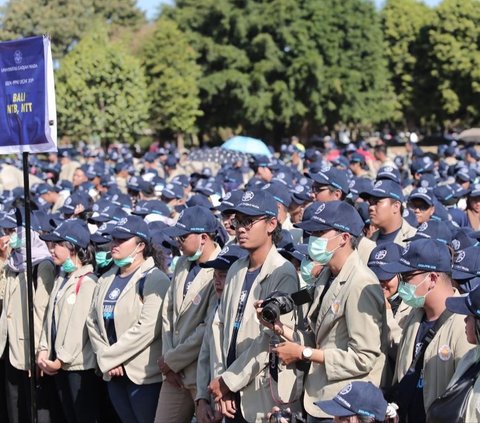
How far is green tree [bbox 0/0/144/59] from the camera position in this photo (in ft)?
223

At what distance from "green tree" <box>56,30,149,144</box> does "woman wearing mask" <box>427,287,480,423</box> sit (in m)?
35.3

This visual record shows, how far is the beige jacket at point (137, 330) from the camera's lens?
7.05 meters

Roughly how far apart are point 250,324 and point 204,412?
83 cm

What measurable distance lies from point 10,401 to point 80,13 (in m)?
68.2

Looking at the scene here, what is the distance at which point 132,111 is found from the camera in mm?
41000

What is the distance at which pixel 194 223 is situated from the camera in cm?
683

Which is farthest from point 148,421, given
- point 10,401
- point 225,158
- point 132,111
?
point 132,111

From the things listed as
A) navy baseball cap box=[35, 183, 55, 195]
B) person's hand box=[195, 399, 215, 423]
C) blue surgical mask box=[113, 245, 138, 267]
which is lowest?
person's hand box=[195, 399, 215, 423]

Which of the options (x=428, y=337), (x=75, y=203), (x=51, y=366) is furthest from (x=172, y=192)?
(x=428, y=337)

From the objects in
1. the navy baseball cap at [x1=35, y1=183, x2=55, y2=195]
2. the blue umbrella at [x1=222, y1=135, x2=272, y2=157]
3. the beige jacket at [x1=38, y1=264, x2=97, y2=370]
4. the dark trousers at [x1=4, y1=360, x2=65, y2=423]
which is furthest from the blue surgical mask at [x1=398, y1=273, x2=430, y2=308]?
the blue umbrella at [x1=222, y1=135, x2=272, y2=157]

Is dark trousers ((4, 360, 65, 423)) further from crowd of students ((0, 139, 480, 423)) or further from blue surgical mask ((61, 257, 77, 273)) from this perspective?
blue surgical mask ((61, 257, 77, 273))

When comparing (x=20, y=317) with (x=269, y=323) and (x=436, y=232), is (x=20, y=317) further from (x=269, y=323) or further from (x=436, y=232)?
(x=436, y=232)

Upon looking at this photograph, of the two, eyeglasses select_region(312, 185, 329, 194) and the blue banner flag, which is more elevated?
the blue banner flag

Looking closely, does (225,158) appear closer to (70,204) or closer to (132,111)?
(132,111)
